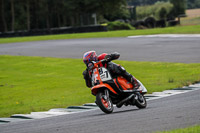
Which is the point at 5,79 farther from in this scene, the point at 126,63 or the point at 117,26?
the point at 117,26

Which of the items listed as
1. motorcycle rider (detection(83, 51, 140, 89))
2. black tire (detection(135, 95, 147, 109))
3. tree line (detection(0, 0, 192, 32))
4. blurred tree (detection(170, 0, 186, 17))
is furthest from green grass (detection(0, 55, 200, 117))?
blurred tree (detection(170, 0, 186, 17))

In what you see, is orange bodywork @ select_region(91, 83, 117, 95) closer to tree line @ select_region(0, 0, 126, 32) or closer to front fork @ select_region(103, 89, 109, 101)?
front fork @ select_region(103, 89, 109, 101)

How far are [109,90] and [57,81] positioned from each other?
8.46 meters

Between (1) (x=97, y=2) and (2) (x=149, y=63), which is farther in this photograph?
(1) (x=97, y=2)

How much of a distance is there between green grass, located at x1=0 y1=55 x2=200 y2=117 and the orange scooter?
8.81 feet

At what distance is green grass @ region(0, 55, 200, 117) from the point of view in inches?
504

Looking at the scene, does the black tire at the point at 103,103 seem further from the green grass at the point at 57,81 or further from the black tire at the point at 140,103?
the green grass at the point at 57,81

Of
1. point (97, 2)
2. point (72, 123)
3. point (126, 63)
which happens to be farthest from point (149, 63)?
point (97, 2)

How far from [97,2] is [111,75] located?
65335 millimetres

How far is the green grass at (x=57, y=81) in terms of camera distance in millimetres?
12813

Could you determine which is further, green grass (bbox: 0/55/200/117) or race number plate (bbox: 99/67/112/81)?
green grass (bbox: 0/55/200/117)

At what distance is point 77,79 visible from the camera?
1764 cm

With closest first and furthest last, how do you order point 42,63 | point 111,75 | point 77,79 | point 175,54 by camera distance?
point 111,75 → point 77,79 → point 175,54 → point 42,63

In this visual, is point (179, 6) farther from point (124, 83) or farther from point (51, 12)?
point (124, 83)
